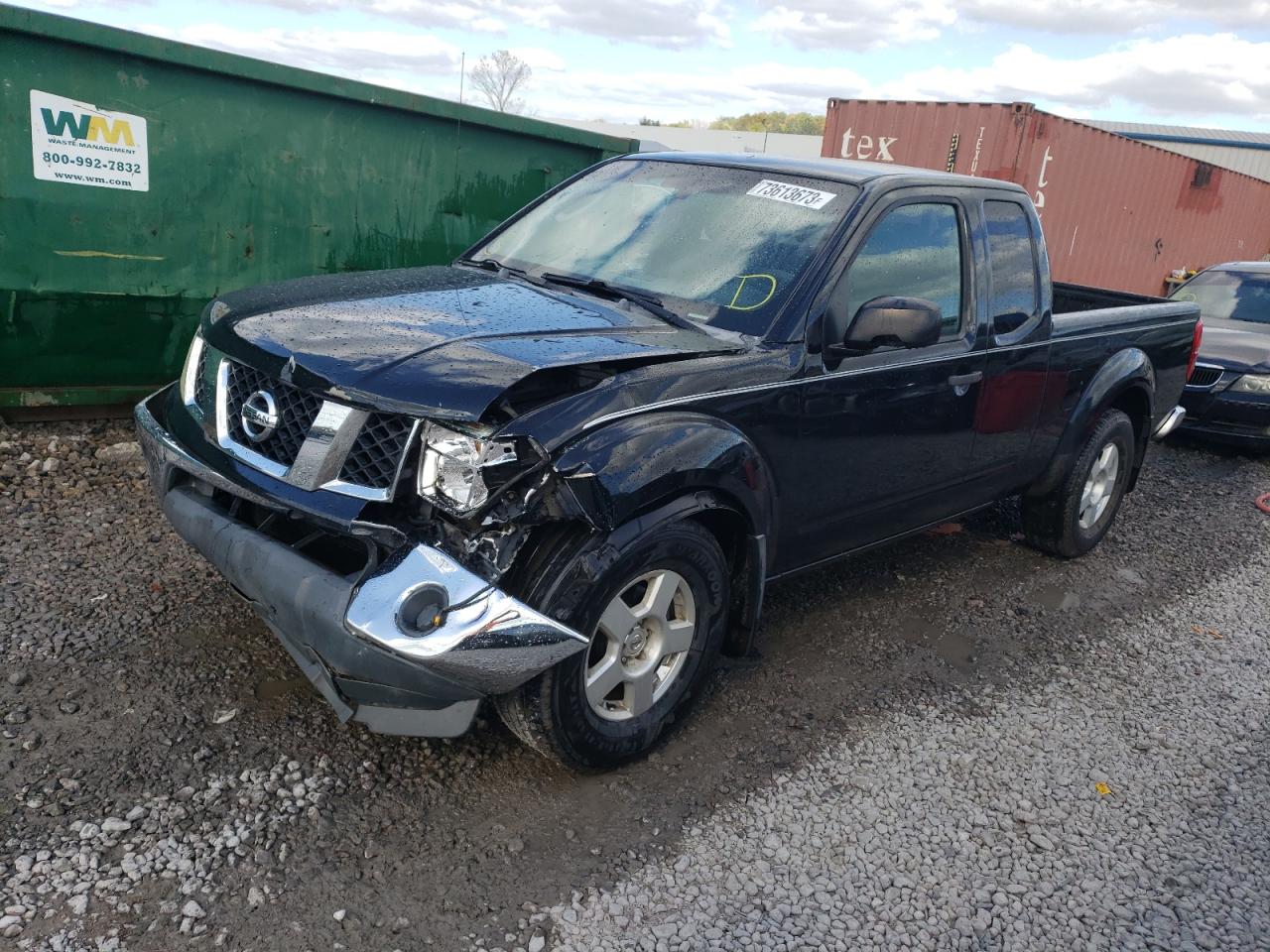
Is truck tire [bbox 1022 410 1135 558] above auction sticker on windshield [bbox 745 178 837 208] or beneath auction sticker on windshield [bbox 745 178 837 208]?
beneath

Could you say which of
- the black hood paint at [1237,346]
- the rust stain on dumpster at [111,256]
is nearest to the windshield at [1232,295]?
the black hood paint at [1237,346]

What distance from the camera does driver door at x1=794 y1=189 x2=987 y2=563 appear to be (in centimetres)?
351

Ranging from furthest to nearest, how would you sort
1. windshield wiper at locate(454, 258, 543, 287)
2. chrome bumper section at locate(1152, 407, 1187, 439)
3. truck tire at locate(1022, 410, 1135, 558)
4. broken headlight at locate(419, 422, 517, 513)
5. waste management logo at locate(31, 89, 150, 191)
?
chrome bumper section at locate(1152, 407, 1187, 439), truck tire at locate(1022, 410, 1135, 558), waste management logo at locate(31, 89, 150, 191), windshield wiper at locate(454, 258, 543, 287), broken headlight at locate(419, 422, 517, 513)

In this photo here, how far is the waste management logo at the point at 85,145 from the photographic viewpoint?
4.79m

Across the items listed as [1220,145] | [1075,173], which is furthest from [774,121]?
[1075,173]

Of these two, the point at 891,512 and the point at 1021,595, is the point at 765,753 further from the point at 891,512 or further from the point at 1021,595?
the point at 1021,595

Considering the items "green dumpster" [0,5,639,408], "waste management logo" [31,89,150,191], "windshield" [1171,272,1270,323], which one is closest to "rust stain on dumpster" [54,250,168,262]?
"green dumpster" [0,5,639,408]

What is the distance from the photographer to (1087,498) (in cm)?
538

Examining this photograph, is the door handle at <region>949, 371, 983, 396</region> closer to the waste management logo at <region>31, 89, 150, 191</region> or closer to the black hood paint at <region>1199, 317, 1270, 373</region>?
the waste management logo at <region>31, 89, 150, 191</region>

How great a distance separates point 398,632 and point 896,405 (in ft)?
6.96

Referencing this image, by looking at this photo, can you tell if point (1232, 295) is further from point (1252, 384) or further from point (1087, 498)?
point (1087, 498)

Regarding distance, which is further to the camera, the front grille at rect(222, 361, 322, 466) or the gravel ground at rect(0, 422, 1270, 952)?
the front grille at rect(222, 361, 322, 466)

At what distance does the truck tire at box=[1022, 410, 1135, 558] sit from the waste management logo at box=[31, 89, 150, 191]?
485cm

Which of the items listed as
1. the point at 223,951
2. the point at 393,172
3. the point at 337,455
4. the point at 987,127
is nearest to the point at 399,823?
the point at 223,951
